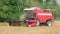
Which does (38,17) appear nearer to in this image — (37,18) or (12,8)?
(37,18)

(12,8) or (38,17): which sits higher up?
(12,8)

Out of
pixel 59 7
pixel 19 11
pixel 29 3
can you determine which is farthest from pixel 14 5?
pixel 59 7

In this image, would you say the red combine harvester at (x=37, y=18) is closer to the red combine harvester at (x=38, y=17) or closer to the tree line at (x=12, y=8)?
the red combine harvester at (x=38, y=17)

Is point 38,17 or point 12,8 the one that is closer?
point 38,17

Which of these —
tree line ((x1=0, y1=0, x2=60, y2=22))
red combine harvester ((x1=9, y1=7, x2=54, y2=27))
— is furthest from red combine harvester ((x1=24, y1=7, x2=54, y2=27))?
tree line ((x1=0, y1=0, x2=60, y2=22))

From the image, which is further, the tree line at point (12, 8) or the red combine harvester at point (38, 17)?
the tree line at point (12, 8)

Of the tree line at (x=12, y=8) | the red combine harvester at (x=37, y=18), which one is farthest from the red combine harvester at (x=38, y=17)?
the tree line at (x=12, y=8)

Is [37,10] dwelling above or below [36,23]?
above

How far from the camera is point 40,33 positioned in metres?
7.88

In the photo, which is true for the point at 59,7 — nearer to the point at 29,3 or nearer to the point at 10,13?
the point at 29,3

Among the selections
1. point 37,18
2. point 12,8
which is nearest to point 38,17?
point 37,18

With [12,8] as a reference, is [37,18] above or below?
below

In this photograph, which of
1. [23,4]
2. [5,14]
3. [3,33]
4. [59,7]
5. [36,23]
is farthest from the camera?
[59,7]

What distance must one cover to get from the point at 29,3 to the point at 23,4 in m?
0.66
